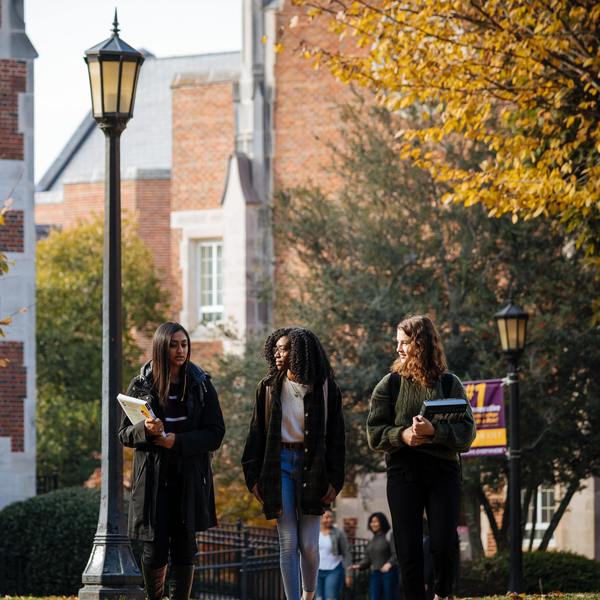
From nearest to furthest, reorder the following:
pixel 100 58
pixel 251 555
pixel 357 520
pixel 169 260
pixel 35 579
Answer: pixel 100 58, pixel 35 579, pixel 251 555, pixel 357 520, pixel 169 260

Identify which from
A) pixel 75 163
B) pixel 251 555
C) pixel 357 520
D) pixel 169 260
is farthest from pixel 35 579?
pixel 75 163

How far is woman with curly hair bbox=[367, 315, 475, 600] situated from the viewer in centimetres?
830

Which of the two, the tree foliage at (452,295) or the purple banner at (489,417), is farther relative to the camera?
the tree foliage at (452,295)

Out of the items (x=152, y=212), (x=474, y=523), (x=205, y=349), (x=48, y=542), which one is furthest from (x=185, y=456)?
(x=152, y=212)

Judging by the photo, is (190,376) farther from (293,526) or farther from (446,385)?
(446,385)

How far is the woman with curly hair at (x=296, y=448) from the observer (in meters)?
8.69

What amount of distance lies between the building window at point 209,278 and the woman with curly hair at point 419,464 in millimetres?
27717

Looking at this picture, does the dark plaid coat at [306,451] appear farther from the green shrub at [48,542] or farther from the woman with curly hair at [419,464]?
the green shrub at [48,542]

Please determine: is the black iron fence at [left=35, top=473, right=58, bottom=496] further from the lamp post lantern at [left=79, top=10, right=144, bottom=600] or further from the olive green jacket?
the olive green jacket

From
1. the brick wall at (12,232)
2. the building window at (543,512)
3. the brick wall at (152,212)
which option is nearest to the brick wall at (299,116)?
the brick wall at (152,212)

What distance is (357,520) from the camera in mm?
30078

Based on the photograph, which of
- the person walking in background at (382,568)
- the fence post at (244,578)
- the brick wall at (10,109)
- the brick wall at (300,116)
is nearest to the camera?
the person walking in background at (382,568)

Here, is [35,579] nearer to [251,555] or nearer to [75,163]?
[251,555]

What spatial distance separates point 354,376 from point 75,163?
2784 cm
